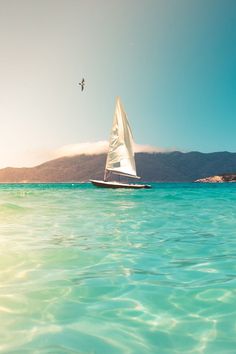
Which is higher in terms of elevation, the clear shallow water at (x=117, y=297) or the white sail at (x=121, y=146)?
the white sail at (x=121, y=146)

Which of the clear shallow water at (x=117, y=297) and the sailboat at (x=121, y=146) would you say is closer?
the clear shallow water at (x=117, y=297)

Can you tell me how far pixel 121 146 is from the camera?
66125 millimetres

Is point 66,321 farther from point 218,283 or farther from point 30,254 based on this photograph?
point 30,254

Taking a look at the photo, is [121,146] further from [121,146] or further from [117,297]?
[117,297]

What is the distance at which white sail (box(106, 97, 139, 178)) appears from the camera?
216 feet

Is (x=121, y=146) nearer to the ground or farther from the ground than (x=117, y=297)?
farther from the ground

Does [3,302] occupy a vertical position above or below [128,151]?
below

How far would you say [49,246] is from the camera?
9852mm

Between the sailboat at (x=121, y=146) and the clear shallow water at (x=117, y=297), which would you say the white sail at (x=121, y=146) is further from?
the clear shallow water at (x=117, y=297)

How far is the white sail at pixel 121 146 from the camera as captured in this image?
65.8 meters

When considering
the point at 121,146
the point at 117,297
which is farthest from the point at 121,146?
the point at 117,297

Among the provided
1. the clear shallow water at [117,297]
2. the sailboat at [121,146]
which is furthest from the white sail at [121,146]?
the clear shallow water at [117,297]

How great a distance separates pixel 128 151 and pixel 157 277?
60.1 metres

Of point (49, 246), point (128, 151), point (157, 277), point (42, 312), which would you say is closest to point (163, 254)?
point (157, 277)
